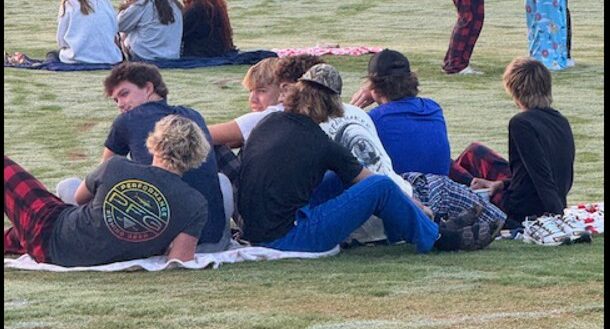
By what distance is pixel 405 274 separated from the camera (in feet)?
22.1

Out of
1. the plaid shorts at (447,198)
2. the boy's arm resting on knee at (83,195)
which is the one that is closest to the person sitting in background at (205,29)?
the plaid shorts at (447,198)

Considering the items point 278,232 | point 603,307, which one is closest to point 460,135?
point 278,232

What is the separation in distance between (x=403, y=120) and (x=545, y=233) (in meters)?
0.93

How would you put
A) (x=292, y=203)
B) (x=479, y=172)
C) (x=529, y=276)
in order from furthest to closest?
(x=479, y=172), (x=292, y=203), (x=529, y=276)

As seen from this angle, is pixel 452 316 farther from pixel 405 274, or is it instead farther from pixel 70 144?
pixel 70 144

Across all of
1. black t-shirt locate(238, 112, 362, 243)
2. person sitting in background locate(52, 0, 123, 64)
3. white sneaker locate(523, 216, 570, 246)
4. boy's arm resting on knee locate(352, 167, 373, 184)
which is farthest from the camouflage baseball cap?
person sitting in background locate(52, 0, 123, 64)

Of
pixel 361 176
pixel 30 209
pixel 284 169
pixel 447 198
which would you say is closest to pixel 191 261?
pixel 284 169

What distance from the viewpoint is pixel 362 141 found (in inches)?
301

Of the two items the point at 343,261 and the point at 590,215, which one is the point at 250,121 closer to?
the point at 343,261

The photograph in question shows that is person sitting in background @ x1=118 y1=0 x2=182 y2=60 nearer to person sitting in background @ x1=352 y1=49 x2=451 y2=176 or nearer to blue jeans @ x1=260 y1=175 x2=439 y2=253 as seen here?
person sitting in background @ x1=352 y1=49 x2=451 y2=176

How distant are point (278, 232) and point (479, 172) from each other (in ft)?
6.17

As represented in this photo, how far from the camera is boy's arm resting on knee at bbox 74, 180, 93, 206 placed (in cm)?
703

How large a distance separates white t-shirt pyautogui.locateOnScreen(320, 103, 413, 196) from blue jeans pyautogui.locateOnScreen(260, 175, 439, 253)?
0.29 metres

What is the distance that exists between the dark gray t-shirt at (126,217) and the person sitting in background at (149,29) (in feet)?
28.3
